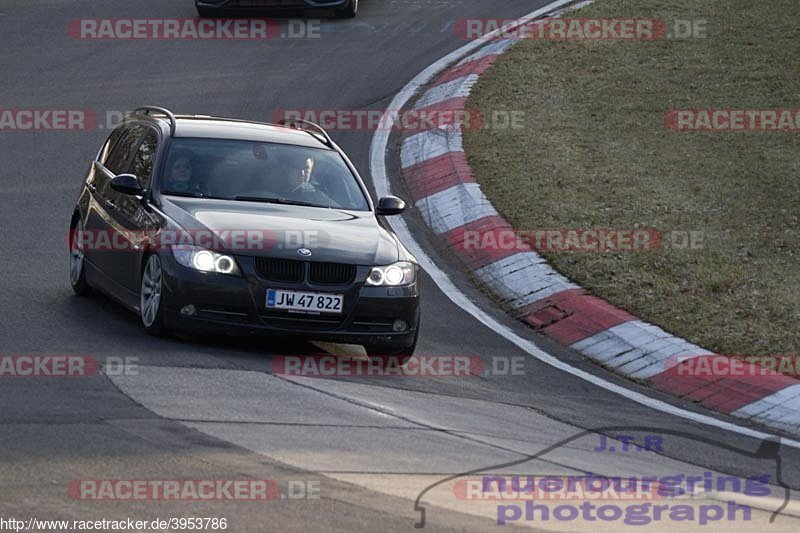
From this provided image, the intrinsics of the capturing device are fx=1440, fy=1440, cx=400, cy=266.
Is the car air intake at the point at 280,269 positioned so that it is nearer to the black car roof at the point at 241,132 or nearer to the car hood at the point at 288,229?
the car hood at the point at 288,229

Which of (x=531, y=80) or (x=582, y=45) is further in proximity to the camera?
(x=582, y=45)

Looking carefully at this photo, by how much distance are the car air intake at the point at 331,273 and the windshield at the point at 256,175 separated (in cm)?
109

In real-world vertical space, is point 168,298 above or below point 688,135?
below

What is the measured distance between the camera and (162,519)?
5.60 m

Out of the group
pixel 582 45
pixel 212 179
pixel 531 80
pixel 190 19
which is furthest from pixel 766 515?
pixel 190 19

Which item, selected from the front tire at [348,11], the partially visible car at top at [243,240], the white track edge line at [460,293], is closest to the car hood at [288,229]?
the partially visible car at top at [243,240]

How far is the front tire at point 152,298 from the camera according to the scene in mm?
9430

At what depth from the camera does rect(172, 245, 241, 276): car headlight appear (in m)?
9.29

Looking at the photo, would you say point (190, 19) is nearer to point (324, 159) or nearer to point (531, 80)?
point (531, 80)

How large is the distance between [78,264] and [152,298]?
1760 millimetres

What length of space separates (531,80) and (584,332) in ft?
→ 28.0

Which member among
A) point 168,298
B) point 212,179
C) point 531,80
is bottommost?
point 168,298

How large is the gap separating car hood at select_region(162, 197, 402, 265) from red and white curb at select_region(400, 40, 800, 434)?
194 cm

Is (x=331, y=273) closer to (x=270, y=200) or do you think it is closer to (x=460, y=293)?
(x=270, y=200)
